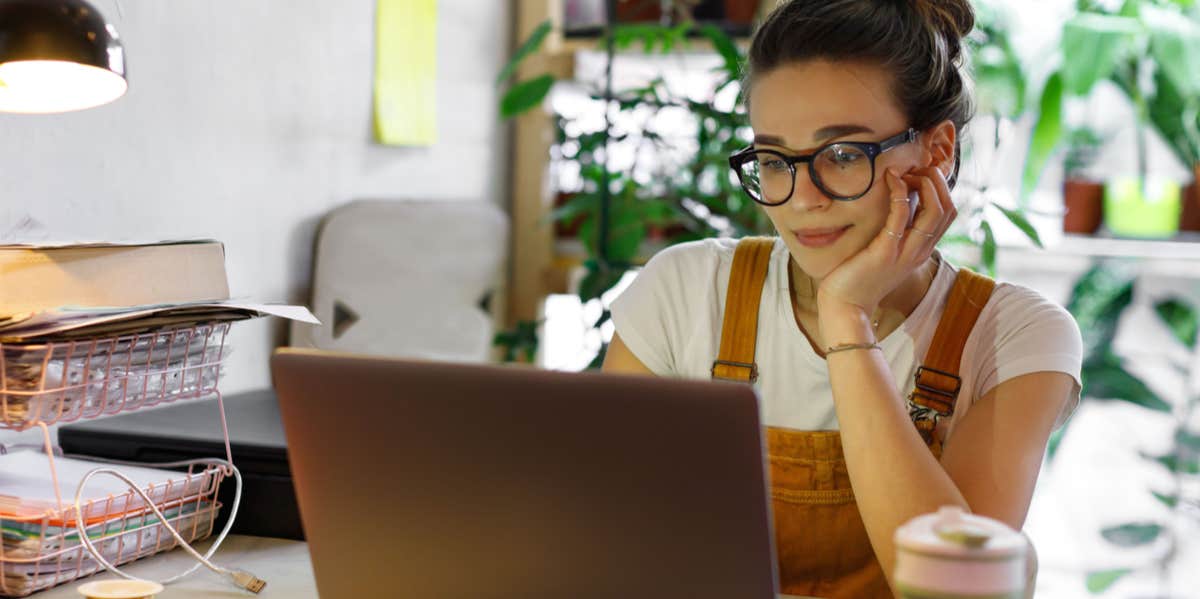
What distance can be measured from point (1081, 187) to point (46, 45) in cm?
206

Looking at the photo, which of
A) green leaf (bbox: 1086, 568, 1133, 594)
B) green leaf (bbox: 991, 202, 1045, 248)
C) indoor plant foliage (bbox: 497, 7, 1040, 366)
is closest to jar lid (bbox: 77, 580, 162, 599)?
indoor plant foliage (bbox: 497, 7, 1040, 366)

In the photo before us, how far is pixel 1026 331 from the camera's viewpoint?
4.09 ft

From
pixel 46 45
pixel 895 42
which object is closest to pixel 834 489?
pixel 895 42

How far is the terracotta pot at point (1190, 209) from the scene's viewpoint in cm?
237

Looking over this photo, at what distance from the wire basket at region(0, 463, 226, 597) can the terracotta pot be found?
2010mm

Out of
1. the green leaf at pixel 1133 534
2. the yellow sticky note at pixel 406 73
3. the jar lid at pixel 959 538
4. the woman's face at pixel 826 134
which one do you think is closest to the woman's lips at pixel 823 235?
the woman's face at pixel 826 134

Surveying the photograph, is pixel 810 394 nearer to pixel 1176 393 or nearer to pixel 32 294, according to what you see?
pixel 32 294

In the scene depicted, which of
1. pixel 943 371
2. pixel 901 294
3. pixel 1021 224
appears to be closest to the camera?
pixel 943 371

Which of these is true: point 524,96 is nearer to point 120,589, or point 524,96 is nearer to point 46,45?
point 46,45

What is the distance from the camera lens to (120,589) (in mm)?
927

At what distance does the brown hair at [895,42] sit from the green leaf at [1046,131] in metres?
1.03

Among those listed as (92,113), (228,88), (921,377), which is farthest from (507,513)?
(228,88)

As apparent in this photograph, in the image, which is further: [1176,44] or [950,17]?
[1176,44]

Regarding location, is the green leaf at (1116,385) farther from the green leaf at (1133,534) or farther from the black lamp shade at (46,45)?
the black lamp shade at (46,45)
